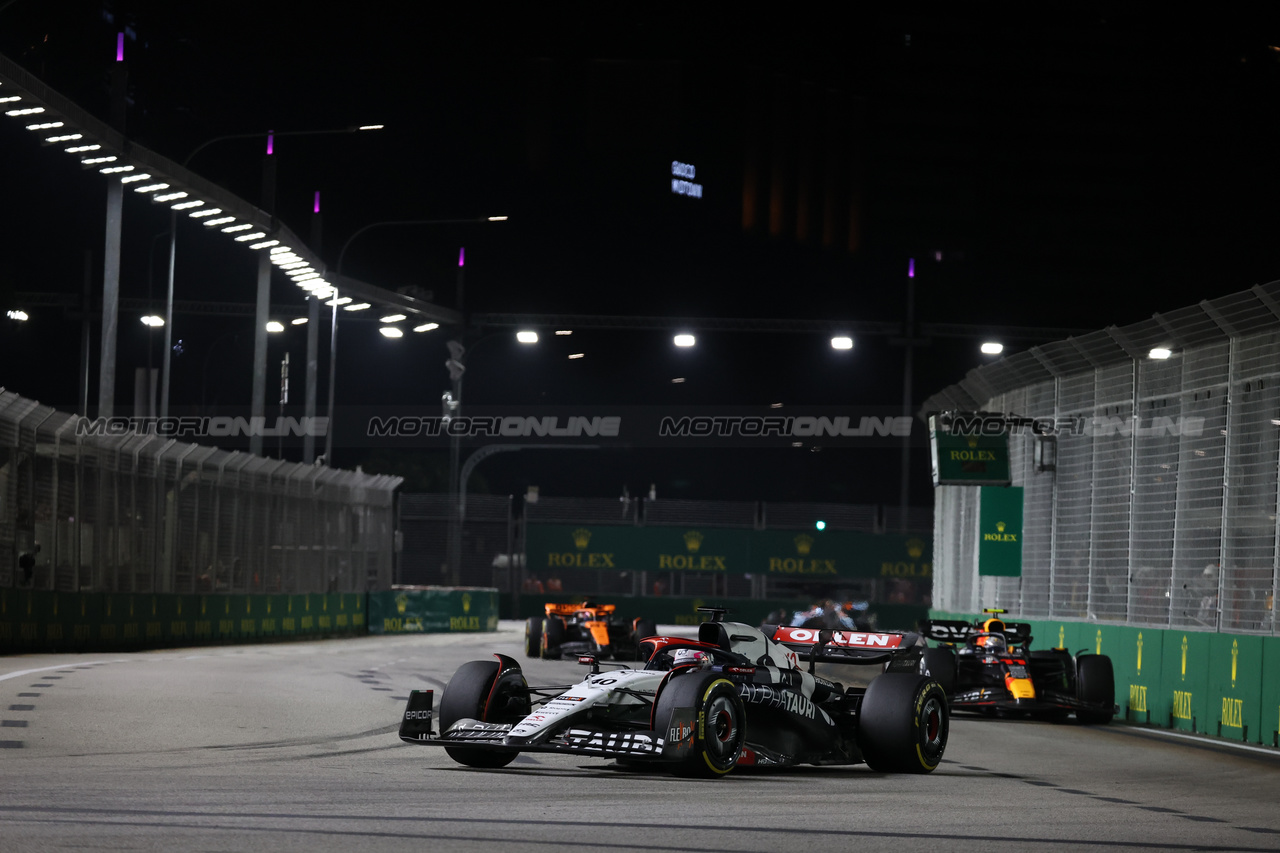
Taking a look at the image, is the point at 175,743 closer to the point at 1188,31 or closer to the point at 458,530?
the point at 458,530

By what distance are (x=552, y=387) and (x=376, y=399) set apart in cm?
842

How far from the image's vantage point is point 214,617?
3014 centimetres

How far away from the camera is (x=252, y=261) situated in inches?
2212

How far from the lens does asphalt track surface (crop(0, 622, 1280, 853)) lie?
287 inches

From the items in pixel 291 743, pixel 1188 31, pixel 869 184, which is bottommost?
pixel 291 743

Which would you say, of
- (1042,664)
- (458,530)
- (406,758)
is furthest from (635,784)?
Answer: (458,530)

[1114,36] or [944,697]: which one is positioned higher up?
[1114,36]

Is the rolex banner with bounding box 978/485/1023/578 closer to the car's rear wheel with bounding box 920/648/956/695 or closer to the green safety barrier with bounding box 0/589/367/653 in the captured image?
the car's rear wheel with bounding box 920/648/956/695

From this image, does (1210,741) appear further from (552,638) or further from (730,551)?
(730,551)

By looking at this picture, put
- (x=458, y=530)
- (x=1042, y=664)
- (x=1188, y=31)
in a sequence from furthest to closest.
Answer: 1. (x=1188, y=31)
2. (x=458, y=530)
3. (x=1042, y=664)

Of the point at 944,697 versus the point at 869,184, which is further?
the point at 869,184

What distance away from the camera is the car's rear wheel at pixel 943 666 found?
17.6 m

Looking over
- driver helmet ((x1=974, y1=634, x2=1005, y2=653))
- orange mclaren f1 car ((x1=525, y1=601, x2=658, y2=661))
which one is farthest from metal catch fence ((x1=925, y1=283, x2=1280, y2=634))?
orange mclaren f1 car ((x1=525, y1=601, x2=658, y2=661))

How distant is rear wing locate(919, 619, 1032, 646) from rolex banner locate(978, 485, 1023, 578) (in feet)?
16.6
